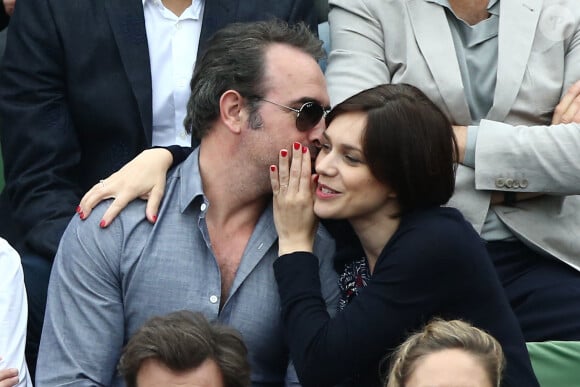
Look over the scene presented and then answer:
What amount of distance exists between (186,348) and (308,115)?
2.81 feet

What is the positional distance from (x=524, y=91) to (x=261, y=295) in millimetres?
1117

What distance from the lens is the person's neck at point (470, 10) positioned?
4156 millimetres

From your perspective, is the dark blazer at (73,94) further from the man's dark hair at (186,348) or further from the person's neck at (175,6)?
the man's dark hair at (186,348)

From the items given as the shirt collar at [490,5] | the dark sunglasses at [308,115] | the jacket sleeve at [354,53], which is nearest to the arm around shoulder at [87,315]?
the dark sunglasses at [308,115]

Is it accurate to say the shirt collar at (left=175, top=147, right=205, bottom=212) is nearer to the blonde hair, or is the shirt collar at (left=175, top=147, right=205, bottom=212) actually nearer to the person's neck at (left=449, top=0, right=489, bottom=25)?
the blonde hair

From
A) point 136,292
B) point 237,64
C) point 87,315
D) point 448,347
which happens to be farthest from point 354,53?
point 448,347

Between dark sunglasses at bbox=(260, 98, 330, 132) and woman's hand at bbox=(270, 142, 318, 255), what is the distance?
8 centimetres

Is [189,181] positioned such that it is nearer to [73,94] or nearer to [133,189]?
[133,189]

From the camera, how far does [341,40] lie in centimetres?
425

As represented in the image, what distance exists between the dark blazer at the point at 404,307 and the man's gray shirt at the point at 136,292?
20 cm

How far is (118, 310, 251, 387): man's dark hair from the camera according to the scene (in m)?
3.08

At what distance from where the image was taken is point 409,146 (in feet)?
Answer: 11.0

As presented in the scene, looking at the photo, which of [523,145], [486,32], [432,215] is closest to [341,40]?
[486,32]

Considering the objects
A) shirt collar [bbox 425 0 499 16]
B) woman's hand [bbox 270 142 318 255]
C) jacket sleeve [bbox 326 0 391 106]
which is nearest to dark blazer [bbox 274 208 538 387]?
woman's hand [bbox 270 142 318 255]
